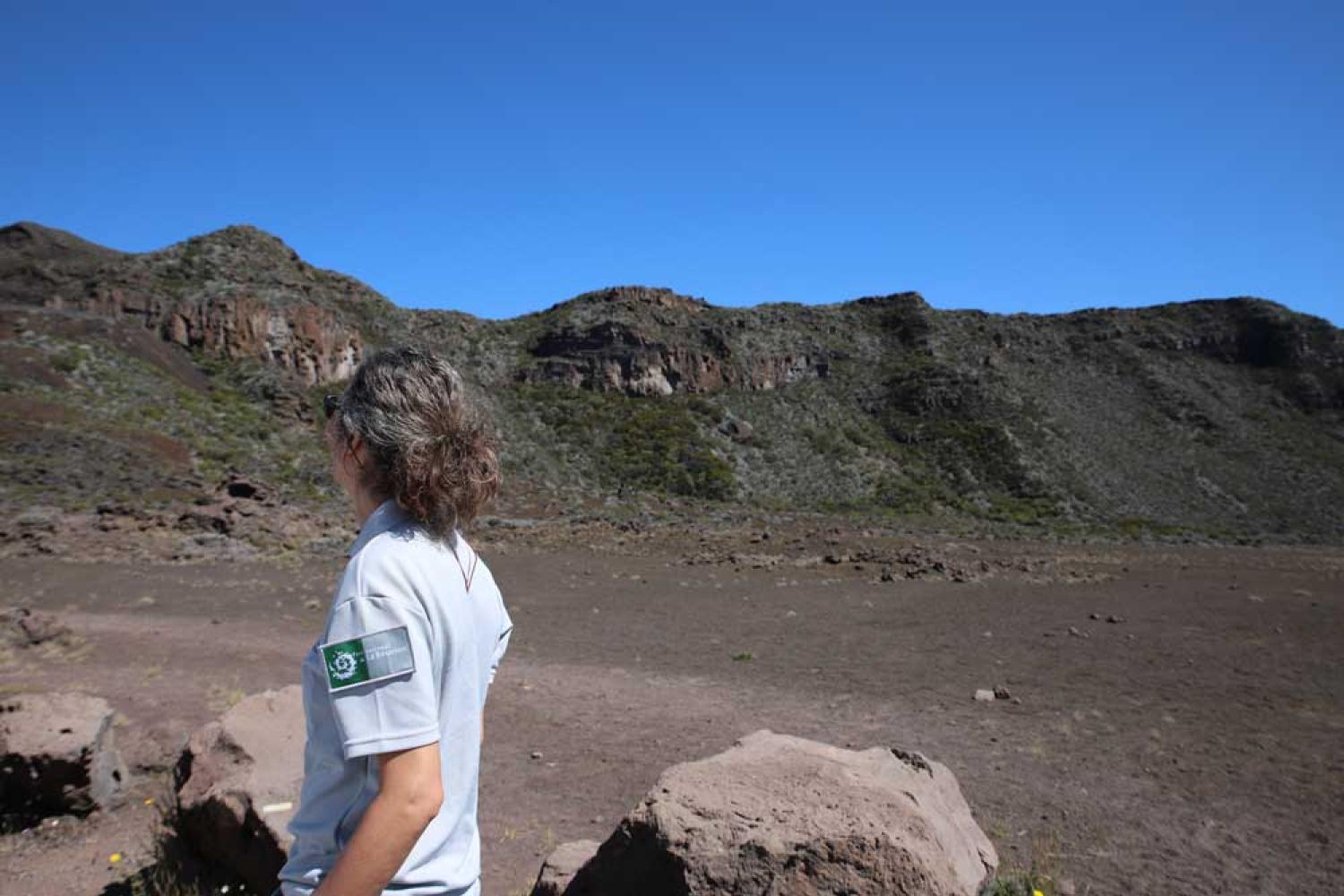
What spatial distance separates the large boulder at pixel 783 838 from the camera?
9.12ft

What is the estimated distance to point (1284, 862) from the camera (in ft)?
18.0

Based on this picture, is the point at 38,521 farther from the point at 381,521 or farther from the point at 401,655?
the point at 401,655

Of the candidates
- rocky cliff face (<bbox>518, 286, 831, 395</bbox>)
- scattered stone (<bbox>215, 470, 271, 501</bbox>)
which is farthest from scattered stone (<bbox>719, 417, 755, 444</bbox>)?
scattered stone (<bbox>215, 470, 271, 501</bbox>)

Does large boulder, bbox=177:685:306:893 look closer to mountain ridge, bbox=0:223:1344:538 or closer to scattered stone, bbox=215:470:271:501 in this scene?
scattered stone, bbox=215:470:271:501

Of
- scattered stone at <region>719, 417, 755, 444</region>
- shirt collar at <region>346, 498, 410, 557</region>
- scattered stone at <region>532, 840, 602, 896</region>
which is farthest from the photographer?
scattered stone at <region>719, 417, 755, 444</region>

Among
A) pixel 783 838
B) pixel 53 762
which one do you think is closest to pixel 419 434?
pixel 783 838

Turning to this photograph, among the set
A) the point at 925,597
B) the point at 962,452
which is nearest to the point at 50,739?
the point at 925,597

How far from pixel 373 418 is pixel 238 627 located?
1335cm

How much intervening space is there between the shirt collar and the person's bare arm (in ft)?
1.42

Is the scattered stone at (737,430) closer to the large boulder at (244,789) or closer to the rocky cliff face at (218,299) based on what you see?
the rocky cliff face at (218,299)

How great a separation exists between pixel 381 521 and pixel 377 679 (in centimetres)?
36

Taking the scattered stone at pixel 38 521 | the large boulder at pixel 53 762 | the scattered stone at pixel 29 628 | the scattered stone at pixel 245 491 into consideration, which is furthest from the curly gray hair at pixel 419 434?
the scattered stone at pixel 245 491

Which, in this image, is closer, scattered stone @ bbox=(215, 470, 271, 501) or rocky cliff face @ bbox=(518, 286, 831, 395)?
scattered stone @ bbox=(215, 470, 271, 501)

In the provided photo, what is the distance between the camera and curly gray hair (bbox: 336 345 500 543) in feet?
5.75
